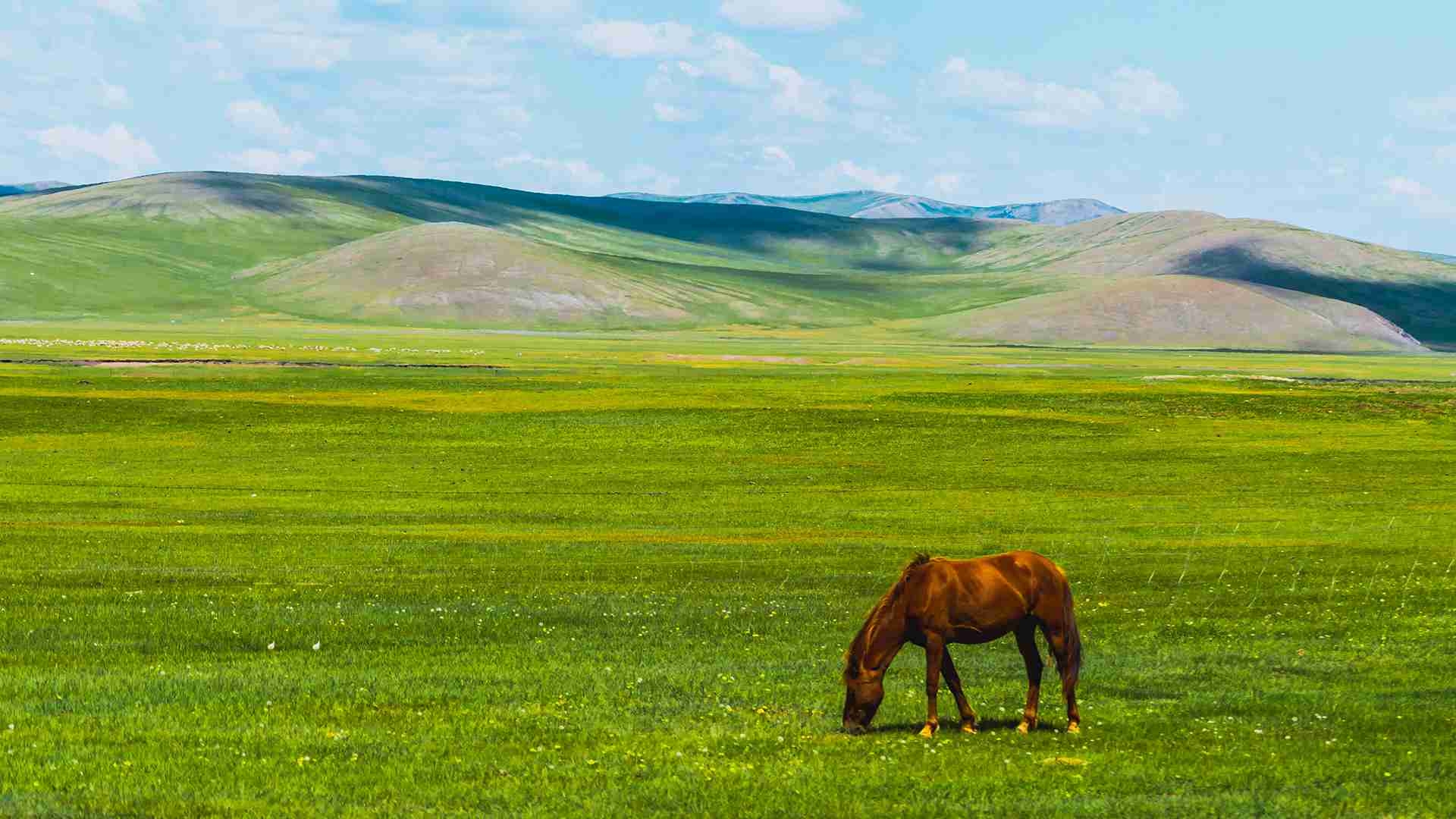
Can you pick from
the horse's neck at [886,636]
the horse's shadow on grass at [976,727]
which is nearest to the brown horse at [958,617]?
the horse's neck at [886,636]

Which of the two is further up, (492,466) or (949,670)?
(949,670)

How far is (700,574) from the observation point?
119ft

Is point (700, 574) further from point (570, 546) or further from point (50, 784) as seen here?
point (50, 784)

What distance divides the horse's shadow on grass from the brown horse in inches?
14.8

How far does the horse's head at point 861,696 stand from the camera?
58.5 ft

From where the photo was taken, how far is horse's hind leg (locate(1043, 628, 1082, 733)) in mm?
17734

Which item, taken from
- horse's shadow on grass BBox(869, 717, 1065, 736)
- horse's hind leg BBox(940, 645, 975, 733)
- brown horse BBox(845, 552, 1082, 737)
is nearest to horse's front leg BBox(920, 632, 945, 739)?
brown horse BBox(845, 552, 1082, 737)

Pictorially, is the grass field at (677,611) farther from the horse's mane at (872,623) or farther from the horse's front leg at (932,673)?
the horse's mane at (872,623)

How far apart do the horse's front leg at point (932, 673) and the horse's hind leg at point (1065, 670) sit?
1.19 meters

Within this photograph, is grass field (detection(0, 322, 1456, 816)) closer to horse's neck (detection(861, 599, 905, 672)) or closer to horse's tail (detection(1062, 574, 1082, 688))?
horse's tail (detection(1062, 574, 1082, 688))

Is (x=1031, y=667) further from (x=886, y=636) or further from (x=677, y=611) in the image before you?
(x=677, y=611)

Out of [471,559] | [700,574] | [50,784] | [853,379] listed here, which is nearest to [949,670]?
[50,784]

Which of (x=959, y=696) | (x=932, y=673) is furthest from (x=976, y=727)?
(x=932, y=673)

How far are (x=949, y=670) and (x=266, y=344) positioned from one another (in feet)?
627
